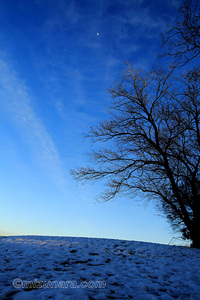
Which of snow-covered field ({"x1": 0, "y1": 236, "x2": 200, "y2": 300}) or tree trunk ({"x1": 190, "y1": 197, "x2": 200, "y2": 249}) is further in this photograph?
tree trunk ({"x1": 190, "y1": 197, "x2": 200, "y2": 249})

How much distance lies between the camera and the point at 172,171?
11133mm

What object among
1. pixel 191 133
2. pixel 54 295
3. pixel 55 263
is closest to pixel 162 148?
pixel 191 133

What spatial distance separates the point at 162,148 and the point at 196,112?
257cm

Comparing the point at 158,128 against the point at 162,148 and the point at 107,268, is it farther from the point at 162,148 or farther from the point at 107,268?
the point at 107,268

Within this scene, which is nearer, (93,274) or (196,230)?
(93,274)

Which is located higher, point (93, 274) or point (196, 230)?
point (196, 230)

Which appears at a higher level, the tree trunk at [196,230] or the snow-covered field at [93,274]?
the tree trunk at [196,230]

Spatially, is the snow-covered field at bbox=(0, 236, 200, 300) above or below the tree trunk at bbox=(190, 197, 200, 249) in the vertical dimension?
below

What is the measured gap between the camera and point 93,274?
4.43m

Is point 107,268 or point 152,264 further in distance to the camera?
point 152,264

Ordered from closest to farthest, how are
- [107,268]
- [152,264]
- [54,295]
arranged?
[54,295], [107,268], [152,264]

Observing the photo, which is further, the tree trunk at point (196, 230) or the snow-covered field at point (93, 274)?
the tree trunk at point (196, 230)

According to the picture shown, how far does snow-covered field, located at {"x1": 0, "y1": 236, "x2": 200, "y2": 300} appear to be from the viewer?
3465 mm

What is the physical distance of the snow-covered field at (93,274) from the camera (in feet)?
11.4
